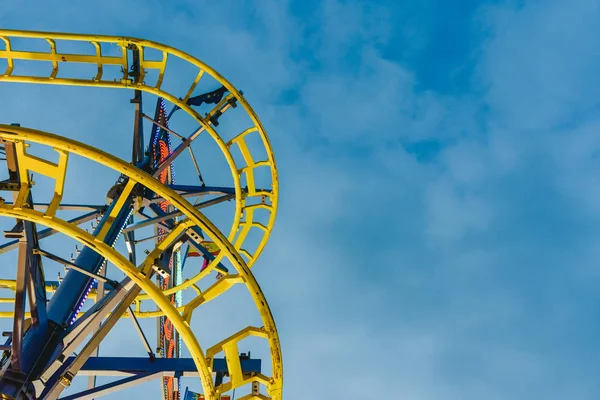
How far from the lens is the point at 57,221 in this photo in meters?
8.27

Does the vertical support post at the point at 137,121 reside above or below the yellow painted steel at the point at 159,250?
above

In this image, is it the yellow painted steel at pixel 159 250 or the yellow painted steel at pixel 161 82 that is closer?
the yellow painted steel at pixel 159 250

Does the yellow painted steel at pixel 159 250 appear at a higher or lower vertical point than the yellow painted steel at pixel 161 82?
lower

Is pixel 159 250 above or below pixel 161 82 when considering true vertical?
below

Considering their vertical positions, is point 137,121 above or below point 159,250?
above

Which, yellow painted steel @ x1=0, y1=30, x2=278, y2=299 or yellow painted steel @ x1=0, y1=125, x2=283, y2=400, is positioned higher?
yellow painted steel @ x1=0, y1=30, x2=278, y2=299

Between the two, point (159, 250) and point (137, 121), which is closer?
point (159, 250)

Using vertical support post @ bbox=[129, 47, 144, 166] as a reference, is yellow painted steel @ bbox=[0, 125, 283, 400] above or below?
below

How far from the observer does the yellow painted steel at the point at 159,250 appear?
26.2 ft

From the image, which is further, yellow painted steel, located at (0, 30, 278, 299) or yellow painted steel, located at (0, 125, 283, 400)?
yellow painted steel, located at (0, 30, 278, 299)

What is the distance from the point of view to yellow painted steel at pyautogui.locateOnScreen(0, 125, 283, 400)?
26.2ft

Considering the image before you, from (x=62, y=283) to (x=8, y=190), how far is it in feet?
9.96

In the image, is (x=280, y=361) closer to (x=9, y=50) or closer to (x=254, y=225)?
(x=254, y=225)

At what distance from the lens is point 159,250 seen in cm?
936
